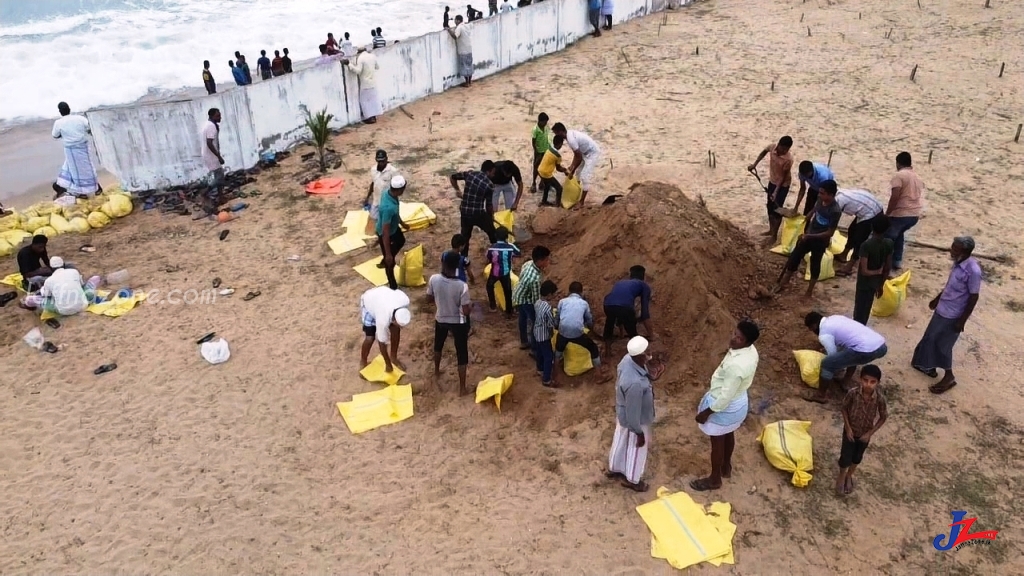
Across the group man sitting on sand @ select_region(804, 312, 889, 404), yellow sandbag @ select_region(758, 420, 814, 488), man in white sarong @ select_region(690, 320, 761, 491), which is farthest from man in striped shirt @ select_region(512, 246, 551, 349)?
man sitting on sand @ select_region(804, 312, 889, 404)

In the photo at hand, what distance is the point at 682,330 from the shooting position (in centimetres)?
677

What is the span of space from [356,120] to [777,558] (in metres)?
11.2

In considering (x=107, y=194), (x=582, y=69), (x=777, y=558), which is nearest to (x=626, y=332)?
(x=777, y=558)

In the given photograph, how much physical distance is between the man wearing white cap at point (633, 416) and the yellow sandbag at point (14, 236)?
8863 mm

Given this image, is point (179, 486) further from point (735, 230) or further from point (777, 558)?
point (735, 230)

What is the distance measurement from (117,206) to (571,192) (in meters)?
6.73

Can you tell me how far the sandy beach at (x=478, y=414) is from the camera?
529 cm

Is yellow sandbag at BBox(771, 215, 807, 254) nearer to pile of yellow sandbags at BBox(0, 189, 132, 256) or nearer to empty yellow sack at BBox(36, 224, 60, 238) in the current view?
pile of yellow sandbags at BBox(0, 189, 132, 256)

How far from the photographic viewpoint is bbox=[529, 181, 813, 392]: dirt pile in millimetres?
6660

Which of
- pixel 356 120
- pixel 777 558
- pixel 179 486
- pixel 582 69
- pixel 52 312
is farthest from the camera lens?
pixel 582 69

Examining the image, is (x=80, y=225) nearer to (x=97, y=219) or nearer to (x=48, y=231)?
(x=97, y=219)

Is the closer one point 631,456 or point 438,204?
point 631,456

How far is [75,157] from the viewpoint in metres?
10.7

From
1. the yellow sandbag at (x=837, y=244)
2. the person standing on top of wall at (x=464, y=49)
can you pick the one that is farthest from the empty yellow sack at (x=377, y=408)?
the person standing on top of wall at (x=464, y=49)
